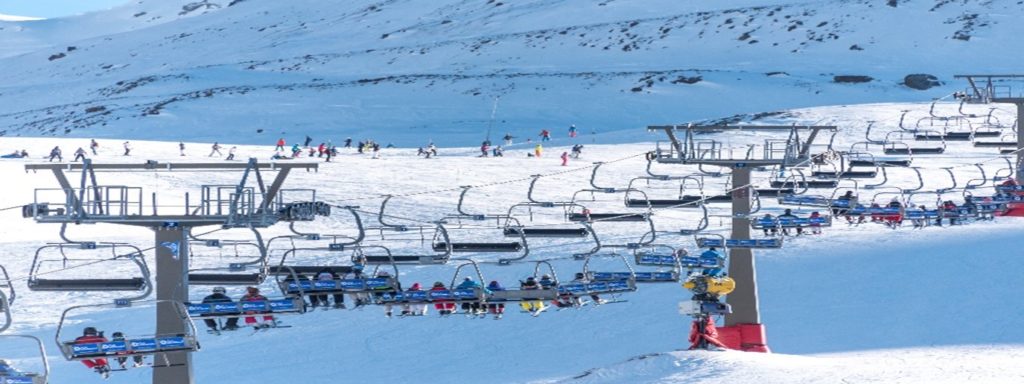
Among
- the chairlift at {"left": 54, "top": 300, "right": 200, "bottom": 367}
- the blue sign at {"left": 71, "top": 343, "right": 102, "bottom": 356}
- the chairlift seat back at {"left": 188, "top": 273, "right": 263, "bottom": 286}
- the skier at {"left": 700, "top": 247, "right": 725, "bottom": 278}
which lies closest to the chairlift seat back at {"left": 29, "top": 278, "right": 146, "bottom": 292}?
the chairlift at {"left": 54, "top": 300, "right": 200, "bottom": 367}

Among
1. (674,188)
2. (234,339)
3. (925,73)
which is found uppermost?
(925,73)

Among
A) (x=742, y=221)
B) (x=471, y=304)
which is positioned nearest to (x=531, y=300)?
(x=471, y=304)

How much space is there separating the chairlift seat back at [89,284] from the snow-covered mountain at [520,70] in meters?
65.3

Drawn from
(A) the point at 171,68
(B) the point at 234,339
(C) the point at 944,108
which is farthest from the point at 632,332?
(A) the point at 171,68

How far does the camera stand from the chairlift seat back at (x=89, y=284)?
55.8 ft

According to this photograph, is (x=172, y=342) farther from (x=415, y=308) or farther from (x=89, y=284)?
(x=415, y=308)

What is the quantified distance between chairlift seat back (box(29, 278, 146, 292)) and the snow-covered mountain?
6532cm

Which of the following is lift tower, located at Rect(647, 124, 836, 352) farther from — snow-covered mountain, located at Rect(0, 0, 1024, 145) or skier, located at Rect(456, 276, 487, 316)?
snow-covered mountain, located at Rect(0, 0, 1024, 145)

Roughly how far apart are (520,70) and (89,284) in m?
90.7

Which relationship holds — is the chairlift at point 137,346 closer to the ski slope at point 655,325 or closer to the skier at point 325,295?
the skier at point 325,295

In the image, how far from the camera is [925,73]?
9475cm

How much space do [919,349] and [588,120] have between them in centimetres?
5938

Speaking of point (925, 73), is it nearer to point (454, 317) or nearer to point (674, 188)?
point (674, 188)

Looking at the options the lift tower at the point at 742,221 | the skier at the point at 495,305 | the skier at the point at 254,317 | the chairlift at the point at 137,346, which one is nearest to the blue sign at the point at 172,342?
the chairlift at the point at 137,346
